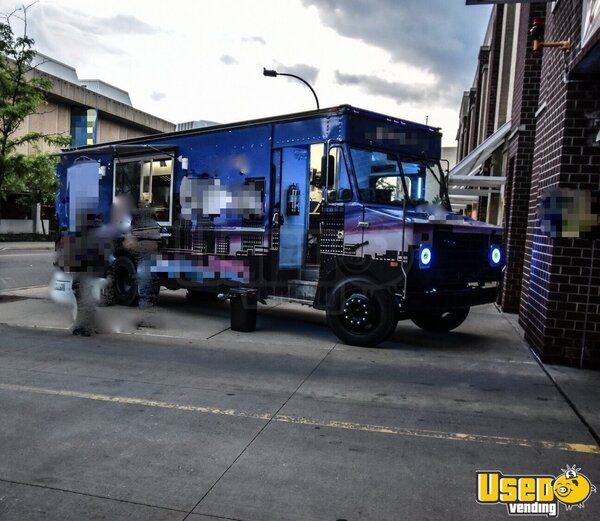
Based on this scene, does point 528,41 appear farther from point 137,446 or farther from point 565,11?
point 137,446

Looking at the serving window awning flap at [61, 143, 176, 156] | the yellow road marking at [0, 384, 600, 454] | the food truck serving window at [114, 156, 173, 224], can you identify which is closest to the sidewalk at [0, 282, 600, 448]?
the yellow road marking at [0, 384, 600, 454]

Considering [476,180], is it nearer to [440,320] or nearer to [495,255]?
[440,320]

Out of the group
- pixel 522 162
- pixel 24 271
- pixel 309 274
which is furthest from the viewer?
pixel 24 271

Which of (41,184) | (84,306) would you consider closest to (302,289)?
(84,306)

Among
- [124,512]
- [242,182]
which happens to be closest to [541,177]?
[242,182]

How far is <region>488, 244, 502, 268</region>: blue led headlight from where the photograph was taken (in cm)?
763

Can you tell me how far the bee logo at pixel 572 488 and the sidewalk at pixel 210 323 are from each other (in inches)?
84.7

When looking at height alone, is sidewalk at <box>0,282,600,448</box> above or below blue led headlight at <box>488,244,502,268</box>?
below

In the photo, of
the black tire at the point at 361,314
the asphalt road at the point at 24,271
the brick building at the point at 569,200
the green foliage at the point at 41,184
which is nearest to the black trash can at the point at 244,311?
the black tire at the point at 361,314

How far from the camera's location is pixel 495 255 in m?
7.71

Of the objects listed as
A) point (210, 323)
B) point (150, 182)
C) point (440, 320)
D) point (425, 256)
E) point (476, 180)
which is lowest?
point (210, 323)

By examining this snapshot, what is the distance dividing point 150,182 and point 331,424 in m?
7.04

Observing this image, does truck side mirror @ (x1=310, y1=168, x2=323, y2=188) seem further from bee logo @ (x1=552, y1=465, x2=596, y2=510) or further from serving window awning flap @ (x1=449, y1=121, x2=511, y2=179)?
serving window awning flap @ (x1=449, y1=121, x2=511, y2=179)

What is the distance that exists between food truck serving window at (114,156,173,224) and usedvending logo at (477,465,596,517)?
7.45 m
